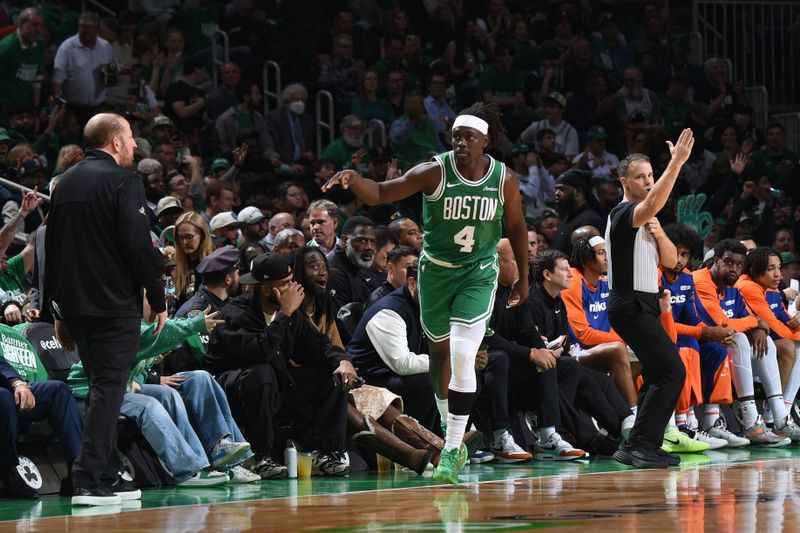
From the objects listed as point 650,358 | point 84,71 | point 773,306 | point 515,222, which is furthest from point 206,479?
point 84,71

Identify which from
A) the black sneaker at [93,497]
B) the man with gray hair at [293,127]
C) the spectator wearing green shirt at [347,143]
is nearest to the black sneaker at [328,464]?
the black sneaker at [93,497]

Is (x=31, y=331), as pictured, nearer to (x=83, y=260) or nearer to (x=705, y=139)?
(x=83, y=260)

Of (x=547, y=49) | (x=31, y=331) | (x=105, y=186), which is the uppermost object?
(x=547, y=49)

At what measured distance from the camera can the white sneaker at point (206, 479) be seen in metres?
7.60

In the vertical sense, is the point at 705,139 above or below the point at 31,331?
above

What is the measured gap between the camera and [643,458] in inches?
319

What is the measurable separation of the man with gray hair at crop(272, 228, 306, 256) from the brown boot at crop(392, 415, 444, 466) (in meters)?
1.90

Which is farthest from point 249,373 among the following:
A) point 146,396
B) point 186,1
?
point 186,1

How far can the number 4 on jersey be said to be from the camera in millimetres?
7375

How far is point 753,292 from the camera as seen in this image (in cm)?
1144

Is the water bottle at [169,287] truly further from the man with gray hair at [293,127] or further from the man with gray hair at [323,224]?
the man with gray hair at [293,127]

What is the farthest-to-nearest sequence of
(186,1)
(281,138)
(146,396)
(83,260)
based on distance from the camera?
(186,1)
(281,138)
(146,396)
(83,260)

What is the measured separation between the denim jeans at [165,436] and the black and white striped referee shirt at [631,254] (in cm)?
266

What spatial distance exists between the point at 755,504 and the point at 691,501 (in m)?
0.32
